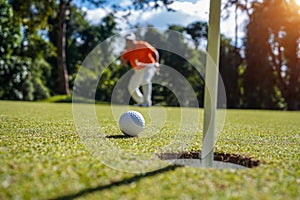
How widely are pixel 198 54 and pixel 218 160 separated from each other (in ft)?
86.8

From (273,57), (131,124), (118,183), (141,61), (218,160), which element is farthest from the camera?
(273,57)

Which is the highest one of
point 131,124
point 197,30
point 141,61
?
point 197,30

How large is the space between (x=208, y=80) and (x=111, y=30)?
1252 inches

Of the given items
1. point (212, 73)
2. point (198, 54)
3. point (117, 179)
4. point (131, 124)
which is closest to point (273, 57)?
point (198, 54)

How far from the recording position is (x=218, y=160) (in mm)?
3195

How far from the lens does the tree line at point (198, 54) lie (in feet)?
64.9

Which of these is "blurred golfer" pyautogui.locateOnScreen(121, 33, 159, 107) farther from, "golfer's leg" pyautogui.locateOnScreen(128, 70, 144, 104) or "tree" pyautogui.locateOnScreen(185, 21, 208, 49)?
"tree" pyautogui.locateOnScreen(185, 21, 208, 49)

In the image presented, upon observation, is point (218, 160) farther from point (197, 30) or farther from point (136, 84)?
point (197, 30)

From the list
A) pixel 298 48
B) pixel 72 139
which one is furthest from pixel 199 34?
pixel 72 139

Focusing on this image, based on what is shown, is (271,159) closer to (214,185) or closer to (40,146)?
(214,185)

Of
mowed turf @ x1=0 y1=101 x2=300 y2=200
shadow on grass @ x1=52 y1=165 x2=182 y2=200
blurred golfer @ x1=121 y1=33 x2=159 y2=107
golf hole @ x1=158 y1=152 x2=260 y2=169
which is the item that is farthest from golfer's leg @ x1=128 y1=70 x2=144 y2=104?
shadow on grass @ x1=52 y1=165 x2=182 y2=200

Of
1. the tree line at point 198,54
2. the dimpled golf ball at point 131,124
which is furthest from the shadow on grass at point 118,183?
the tree line at point 198,54

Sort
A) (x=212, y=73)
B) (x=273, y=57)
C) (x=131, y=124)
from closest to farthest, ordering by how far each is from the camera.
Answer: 1. (x=212, y=73)
2. (x=131, y=124)
3. (x=273, y=57)

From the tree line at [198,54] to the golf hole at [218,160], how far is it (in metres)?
14.4
